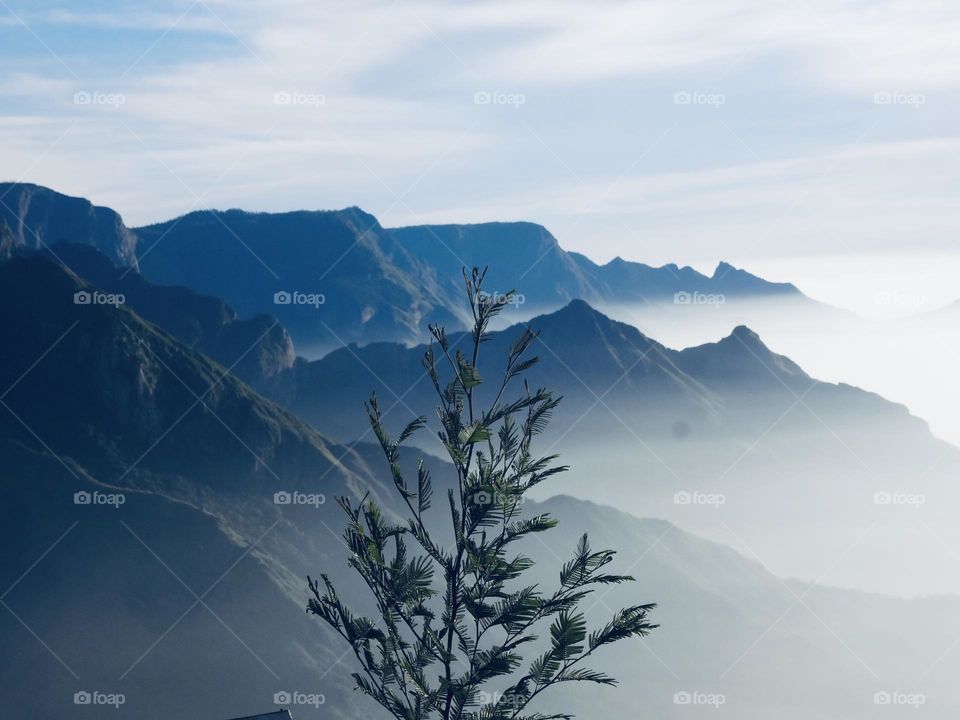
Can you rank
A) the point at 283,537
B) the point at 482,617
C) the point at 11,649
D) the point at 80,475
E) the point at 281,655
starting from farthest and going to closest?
the point at 283,537 → the point at 80,475 → the point at 281,655 → the point at 11,649 → the point at 482,617

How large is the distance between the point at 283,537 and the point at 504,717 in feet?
515

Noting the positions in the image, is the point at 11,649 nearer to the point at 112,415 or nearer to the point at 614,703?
the point at 112,415

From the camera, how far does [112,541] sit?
14450cm

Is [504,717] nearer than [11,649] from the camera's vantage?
Yes

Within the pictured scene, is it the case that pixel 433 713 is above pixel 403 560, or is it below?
Answer: below

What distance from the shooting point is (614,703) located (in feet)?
589

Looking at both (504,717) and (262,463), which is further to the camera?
(262,463)

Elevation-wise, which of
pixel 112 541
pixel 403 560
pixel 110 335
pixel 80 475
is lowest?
pixel 403 560

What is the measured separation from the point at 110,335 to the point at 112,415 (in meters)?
13.4

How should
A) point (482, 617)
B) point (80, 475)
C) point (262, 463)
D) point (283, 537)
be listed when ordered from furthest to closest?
point (262, 463), point (283, 537), point (80, 475), point (482, 617)

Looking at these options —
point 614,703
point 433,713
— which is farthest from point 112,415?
point 433,713

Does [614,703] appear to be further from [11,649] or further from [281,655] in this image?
[11,649]

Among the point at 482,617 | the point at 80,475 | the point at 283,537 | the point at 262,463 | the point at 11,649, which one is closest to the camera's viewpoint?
the point at 482,617

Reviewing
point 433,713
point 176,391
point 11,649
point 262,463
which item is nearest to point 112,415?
point 176,391
